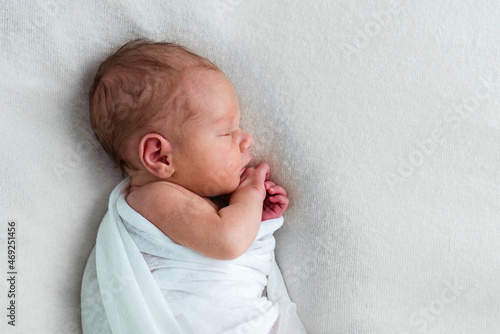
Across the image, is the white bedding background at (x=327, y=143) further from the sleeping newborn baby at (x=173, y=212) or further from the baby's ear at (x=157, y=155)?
the baby's ear at (x=157, y=155)

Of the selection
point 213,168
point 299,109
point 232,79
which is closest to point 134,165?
point 213,168

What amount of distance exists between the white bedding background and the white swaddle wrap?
0.39 ft

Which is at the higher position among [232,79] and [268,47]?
[268,47]

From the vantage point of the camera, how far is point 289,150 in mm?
1478

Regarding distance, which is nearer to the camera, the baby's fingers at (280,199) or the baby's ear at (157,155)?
the baby's ear at (157,155)

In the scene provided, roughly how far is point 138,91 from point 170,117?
0.34ft

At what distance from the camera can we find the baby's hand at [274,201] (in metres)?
1.46

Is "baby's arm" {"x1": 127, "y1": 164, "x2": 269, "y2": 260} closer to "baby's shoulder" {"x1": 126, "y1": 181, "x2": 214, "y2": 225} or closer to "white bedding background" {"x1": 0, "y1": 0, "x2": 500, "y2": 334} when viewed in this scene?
"baby's shoulder" {"x1": 126, "y1": 181, "x2": 214, "y2": 225}

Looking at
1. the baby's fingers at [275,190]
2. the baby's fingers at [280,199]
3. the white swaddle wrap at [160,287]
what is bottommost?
the white swaddle wrap at [160,287]

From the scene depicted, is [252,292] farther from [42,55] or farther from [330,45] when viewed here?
[42,55]

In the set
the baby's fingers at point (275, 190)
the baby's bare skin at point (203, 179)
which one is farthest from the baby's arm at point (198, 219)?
the baby's fingers at point (275, 190)

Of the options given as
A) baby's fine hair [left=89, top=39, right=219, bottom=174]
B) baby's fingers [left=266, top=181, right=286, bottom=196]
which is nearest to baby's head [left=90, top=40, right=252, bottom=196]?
baby's fine hair [left=89, top=39, right=219, bottom=174]

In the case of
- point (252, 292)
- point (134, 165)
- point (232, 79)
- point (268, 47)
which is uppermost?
point (268, 47)

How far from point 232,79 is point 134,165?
1.24 ft
